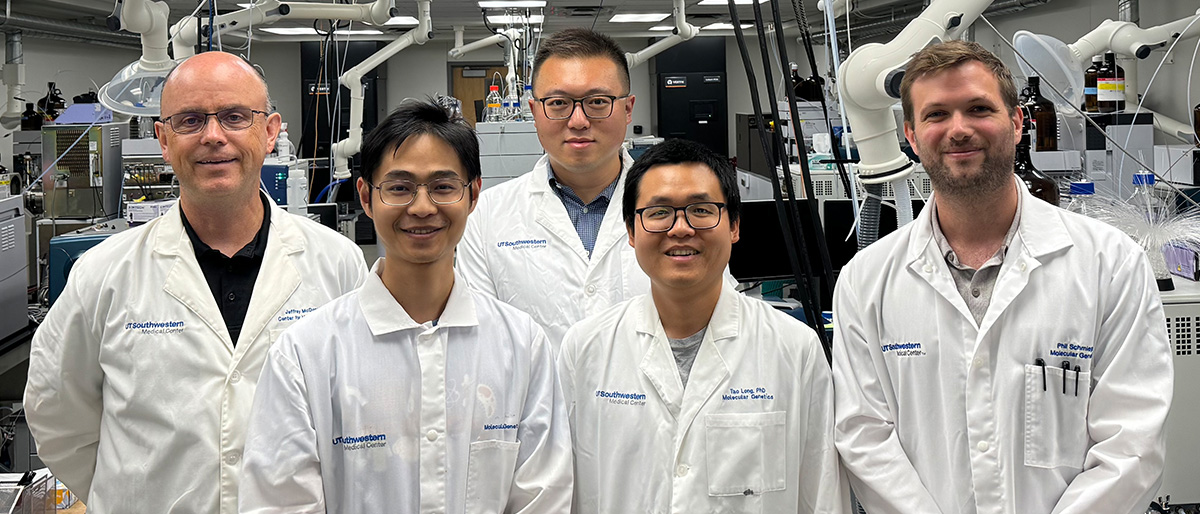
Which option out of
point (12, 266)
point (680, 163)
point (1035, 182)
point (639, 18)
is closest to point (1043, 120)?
point (1035, 182)

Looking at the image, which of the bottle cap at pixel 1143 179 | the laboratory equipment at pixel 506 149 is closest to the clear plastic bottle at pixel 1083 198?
the bottle cap at pixel 1143 179

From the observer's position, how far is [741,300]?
147cm

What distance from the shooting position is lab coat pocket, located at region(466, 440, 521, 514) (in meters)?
1.30

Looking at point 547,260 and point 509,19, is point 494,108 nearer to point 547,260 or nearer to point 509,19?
point 509,19

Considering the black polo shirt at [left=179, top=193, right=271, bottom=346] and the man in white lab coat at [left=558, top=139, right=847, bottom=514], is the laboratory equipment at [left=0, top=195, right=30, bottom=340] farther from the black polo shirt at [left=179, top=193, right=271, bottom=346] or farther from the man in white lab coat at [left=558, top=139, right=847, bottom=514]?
the man in white lab coat at [left=558, top=139, right=847, bottom=514]

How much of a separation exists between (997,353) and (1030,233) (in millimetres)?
187

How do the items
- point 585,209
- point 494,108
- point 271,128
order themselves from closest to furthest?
point 271,128
point 585,209
point 494,108

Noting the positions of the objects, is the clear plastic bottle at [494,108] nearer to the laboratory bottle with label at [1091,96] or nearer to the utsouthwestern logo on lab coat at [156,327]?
the laboratory bottle with label at [1091,96]

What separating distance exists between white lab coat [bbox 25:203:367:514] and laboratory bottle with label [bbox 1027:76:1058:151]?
75.7 inches

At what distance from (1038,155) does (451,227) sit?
6.01 ft

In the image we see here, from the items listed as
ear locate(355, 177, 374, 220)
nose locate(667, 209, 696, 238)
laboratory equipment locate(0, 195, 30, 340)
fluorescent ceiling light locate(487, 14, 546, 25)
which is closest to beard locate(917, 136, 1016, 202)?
nose locate(667, 209, 696, 238)

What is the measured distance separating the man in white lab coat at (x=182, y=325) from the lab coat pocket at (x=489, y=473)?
0.40m

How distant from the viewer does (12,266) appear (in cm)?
362

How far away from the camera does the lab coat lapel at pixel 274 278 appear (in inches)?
Answer: 58.2
